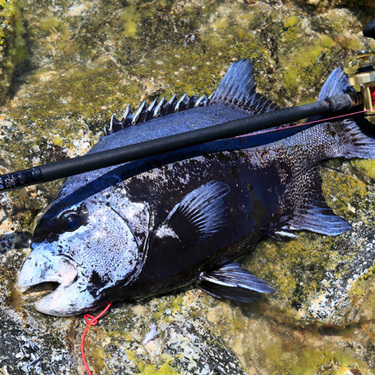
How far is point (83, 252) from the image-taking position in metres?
2.52

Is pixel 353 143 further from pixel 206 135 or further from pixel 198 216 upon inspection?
pixel 198 216

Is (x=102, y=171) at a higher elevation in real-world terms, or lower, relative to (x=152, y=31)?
lower

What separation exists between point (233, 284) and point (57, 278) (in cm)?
118

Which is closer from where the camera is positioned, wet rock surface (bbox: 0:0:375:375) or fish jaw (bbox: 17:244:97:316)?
fish jaw (bbox: 17:244:97:316)

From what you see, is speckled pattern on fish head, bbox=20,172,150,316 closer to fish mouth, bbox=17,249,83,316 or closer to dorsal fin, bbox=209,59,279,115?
fish mouth, bbox=17,249,83,316

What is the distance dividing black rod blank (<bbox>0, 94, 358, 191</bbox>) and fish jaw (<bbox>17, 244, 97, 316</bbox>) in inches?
18.4

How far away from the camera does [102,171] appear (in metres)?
2.69

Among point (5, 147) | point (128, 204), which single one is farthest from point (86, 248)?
point (5, 147)

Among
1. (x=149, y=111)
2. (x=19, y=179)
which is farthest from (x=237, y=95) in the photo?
(x=19, y=179)

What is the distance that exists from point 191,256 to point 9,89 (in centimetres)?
227

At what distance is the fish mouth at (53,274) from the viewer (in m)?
2.52

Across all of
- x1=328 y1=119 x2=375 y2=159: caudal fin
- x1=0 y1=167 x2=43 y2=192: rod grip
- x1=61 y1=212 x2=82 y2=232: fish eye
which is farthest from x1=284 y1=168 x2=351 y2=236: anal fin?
x1=0 y1=167 x2=43 y2=192: rod grip

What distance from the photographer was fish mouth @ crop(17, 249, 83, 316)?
8.25 ft

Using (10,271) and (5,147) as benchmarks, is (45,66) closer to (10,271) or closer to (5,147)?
(5,147)
